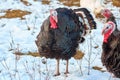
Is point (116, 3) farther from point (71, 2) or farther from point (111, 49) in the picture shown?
point (111, 49)

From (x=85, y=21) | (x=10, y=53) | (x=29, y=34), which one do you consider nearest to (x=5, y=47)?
(x=10, y=53)

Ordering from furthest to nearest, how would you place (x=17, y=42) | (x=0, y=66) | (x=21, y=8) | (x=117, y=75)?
(x=21, y=8)
(x=17, y=42)
(x=0, y=66)
(x=117, y=75)

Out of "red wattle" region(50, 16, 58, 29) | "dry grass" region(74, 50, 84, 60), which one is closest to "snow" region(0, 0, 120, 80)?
"dry grass" region(74, 50, 84, 60)

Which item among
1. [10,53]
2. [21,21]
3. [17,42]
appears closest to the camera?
[10,53]

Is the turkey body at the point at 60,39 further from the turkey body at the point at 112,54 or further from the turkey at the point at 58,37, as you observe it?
the turkey body at the point at 112,54

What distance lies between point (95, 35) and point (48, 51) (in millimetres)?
2763

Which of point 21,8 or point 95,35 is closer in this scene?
point 95,35

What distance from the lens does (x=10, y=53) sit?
25.5 ft

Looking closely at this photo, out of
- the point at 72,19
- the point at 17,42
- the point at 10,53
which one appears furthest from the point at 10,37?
the point at 72,19

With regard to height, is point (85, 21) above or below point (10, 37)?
above

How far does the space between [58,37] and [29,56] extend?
1464 mm

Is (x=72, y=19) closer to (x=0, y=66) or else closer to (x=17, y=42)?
(x=0, y=66)

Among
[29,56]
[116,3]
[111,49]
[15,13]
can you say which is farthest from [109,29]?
[116,3]

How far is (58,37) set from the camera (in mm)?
6371
